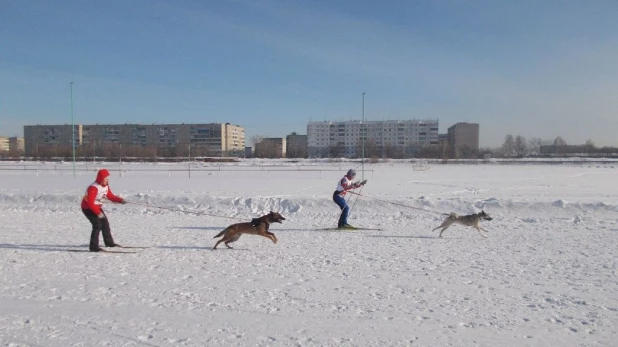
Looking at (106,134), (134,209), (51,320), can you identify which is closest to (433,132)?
(106,134)

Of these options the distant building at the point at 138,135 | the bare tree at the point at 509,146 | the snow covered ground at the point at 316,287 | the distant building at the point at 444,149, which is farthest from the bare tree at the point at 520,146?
the snow covered ground at the point at 316,287

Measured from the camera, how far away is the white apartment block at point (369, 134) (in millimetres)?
143125

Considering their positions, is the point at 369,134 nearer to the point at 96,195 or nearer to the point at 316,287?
the point at 96,195

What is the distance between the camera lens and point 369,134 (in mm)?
146250

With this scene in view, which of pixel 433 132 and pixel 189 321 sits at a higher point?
pixel 433 132

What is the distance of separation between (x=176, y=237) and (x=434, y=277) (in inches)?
268

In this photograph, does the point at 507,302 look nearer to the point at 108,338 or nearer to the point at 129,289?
the point at 108,338

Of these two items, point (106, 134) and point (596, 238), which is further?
point (106, 134)

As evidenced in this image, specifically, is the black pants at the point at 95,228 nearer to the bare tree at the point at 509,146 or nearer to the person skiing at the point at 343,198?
the person skiing at the point at 343,198

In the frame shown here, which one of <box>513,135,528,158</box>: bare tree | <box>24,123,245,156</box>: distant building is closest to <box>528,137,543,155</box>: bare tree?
<box>513,135,528,158</box>: bare tree

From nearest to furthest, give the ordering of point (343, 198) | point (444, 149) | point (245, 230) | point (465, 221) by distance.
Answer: point (245, 230)
point (465, 221)
point (343, 198)
point (444, 149)

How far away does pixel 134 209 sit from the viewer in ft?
53.3

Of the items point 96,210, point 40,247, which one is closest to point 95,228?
point 96,210

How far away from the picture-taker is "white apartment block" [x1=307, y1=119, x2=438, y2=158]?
14312 cm
